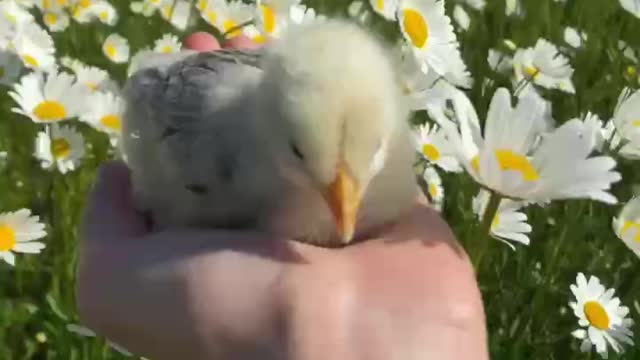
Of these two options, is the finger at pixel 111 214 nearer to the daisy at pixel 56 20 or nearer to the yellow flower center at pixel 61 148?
the yellow flower center at pixel 61 148

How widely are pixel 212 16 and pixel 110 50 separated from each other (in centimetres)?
20

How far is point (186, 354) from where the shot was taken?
1.05 metres

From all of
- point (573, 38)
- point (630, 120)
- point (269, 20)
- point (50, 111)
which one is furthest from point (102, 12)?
point (630, 120)

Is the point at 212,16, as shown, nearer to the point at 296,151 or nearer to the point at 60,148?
the point at 60,148

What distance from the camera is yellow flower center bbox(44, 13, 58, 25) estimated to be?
214 cm

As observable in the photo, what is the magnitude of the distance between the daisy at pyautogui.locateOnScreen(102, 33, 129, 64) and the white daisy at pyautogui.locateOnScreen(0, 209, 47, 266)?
590mm

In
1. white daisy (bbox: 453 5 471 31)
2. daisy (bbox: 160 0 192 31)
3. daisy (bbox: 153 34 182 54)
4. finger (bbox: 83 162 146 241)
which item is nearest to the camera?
finger (bbox: 83 162 146 241)

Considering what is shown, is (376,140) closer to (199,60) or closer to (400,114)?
(400,114)

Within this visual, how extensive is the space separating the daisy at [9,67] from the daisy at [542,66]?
731mm

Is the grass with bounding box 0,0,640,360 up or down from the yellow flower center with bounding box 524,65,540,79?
down

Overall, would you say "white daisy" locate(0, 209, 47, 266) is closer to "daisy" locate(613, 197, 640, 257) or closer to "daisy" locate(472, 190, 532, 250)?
"daisy" locate(472, 190, 532, 250)

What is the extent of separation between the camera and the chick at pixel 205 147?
1.18 m

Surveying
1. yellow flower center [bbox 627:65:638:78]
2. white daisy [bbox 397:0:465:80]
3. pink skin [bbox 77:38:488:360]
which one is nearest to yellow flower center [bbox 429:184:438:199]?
white daisy [bbox 397:0:465:80]

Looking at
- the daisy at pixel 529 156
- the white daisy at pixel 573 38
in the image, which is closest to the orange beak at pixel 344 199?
the daisy at pixel 529 156
